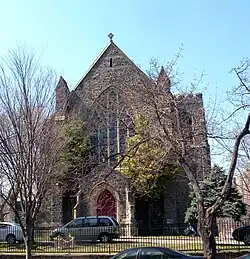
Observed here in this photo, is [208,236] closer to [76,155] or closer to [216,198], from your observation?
[216,198]

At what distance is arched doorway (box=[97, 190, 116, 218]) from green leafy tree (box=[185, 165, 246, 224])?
5.68 metres

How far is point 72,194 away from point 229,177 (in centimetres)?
2099

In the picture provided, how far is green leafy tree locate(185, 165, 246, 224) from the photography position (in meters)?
30.0

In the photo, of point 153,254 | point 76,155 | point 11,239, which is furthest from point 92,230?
point 153,254

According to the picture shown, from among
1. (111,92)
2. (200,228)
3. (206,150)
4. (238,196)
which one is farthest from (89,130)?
(200,228)

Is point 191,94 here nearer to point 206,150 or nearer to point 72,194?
point 206,150

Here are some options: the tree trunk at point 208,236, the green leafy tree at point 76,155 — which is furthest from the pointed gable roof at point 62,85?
the tree trunk at point 208,236

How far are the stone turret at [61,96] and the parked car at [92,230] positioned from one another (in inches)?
299

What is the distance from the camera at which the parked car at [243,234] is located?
70.7ft

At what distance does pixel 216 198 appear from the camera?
1174 inches

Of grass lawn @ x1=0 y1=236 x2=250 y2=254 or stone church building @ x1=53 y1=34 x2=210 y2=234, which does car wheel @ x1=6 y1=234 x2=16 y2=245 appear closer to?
grass lawn @ x1=0 y1=236 x2=250 y2=254

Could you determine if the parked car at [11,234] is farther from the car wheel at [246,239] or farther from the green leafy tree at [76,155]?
the car wheel at [246,239]

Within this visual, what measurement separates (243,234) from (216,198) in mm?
7962

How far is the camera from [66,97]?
69.5ft
